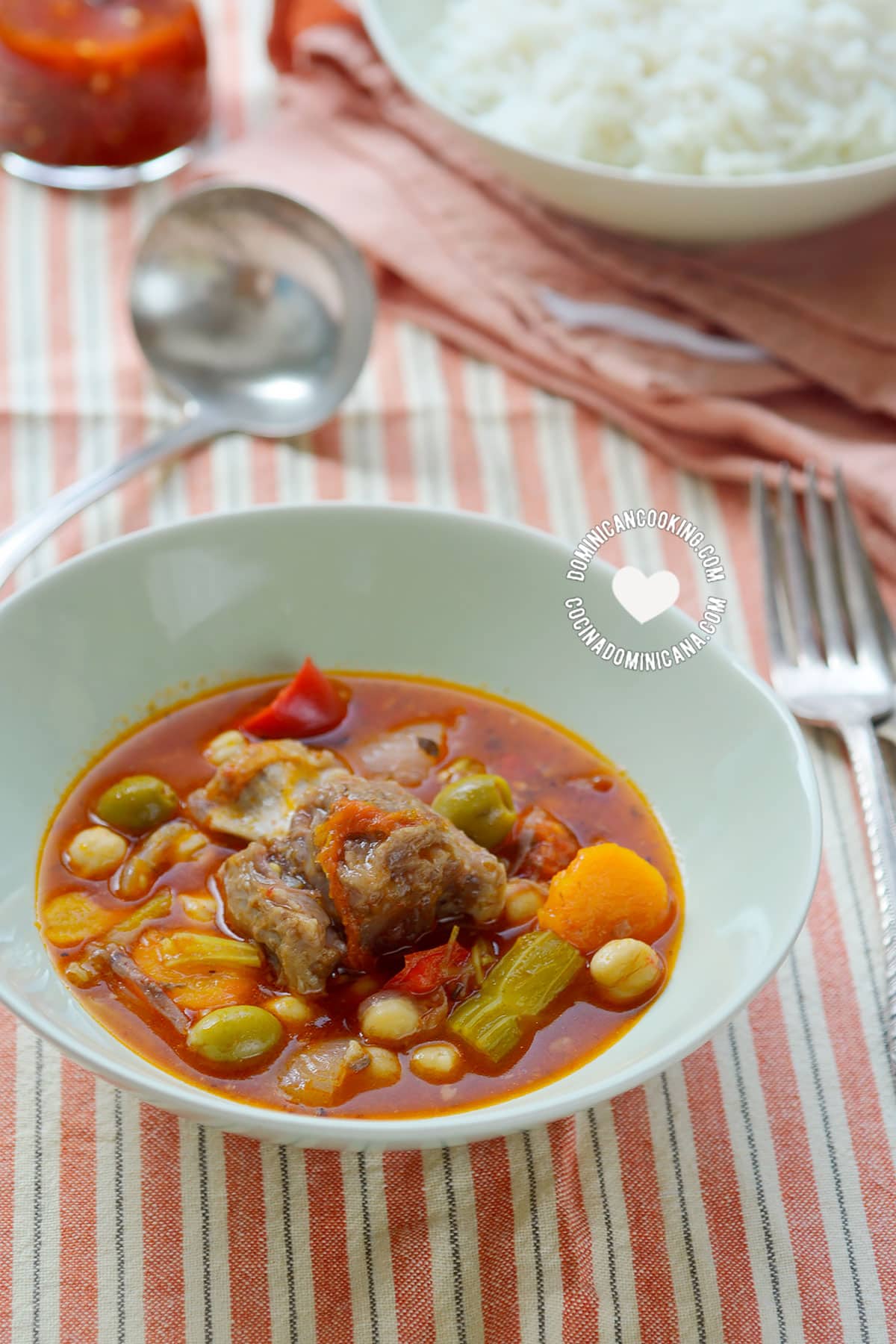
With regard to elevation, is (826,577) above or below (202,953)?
above

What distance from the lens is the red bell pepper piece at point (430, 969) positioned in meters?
2.24

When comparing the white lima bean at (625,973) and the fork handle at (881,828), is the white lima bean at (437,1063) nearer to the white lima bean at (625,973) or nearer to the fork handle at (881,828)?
the white lima bean at (625,973)

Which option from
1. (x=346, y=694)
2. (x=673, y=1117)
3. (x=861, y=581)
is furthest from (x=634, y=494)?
(x=673, y=1117)

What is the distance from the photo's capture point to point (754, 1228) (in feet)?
7.47

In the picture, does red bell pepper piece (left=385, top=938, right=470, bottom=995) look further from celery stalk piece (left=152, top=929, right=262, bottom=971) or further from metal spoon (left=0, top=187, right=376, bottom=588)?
metal spoon (left=0, top=187, right=376, bottom=588)

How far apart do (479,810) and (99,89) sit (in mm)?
2588

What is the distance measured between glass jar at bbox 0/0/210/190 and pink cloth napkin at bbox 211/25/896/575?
224mm

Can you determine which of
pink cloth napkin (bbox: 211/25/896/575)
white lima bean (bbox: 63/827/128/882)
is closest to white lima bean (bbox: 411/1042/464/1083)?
white lima bean (bbox: 63/827/128/882)

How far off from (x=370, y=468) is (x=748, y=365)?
1.04 metres

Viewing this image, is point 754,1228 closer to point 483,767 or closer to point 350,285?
point 483,767

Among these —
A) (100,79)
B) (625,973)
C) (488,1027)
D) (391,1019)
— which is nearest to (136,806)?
(391,1019)

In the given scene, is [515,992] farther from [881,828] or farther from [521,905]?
[881,828]

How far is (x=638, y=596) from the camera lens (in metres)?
2.63

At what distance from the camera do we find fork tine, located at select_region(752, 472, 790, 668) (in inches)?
122
